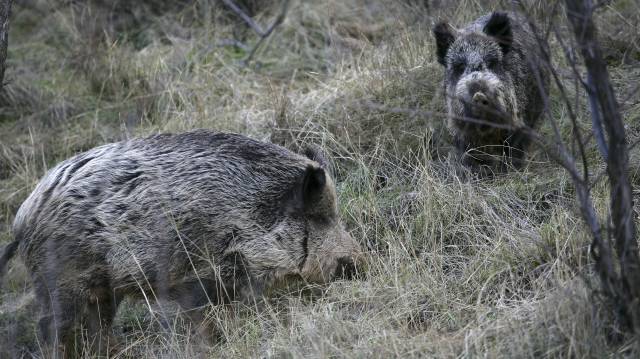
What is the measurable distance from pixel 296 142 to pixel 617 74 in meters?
2.90

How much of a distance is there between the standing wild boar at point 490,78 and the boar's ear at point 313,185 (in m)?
1.38

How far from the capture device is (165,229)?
5.42m

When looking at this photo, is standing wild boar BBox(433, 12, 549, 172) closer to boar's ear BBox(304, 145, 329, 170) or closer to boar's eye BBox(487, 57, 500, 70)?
boar's eye BBox(487, 57, 500, 70)

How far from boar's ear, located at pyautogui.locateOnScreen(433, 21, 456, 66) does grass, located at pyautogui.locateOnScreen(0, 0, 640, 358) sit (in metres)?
0.52

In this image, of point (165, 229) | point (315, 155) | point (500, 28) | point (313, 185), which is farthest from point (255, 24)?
point (165, 229)

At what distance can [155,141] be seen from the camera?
586 cm

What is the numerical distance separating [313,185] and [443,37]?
2.04 metres

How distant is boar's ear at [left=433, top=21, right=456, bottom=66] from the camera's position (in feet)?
23.0

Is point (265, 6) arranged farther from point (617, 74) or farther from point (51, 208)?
point (51, 208)

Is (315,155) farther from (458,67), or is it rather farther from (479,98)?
(458,67)

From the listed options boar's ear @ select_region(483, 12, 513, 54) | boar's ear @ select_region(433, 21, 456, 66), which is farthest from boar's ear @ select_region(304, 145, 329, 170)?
boar's ear @ select_region(483, 12, 513, 54)

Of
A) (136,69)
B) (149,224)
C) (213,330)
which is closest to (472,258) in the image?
(213,330)

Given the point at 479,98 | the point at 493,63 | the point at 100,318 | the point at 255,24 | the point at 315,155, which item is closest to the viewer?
the point at 100,318

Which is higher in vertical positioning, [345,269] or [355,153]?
[355,153]
